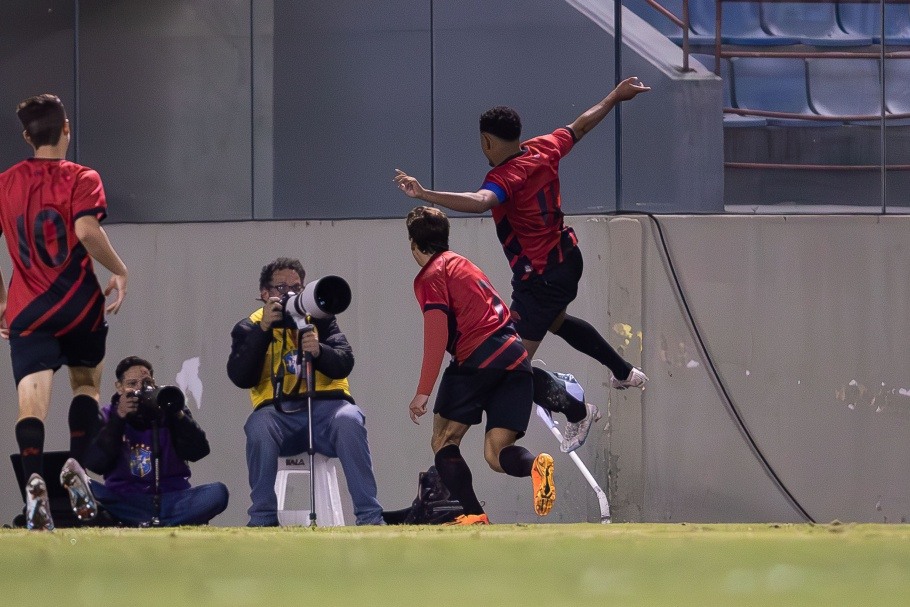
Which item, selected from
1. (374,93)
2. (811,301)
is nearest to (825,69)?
(811,301)

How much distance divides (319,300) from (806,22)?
444 cm

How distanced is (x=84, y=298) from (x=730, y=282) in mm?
4260

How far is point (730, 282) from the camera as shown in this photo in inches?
360

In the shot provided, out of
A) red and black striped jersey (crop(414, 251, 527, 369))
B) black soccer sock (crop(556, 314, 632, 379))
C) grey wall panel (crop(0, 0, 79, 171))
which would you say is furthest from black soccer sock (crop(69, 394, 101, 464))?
grey wall panel (crop(0, 0, 79, 171))

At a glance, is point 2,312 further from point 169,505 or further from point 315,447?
point 315,447

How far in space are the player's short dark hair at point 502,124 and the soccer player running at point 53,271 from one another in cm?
180

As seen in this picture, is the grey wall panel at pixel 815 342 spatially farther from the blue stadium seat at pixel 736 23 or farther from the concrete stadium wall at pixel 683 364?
the blue stadium seat at pixel 736 23

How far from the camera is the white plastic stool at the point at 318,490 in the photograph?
738 centimetres

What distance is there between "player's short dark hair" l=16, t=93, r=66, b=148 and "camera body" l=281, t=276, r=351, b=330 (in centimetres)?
143

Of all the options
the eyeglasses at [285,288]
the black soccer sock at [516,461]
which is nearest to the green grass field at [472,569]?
the black soccer sock at [516,461]

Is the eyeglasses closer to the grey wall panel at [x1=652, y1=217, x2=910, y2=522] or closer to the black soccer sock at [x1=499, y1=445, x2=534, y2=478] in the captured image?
the black soccer sock at [x1=499, y1=445, x2=534, y2=478]

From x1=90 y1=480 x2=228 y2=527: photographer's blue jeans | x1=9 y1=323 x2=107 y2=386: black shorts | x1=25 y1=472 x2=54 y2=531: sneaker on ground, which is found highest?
x1=9 y1=323 x2=107 y2=386: black shorts

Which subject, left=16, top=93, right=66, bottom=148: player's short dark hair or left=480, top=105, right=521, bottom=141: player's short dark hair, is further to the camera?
left=480, top=105, right=521, bottom=141: player's short dark hair

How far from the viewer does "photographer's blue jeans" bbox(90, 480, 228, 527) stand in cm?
720
